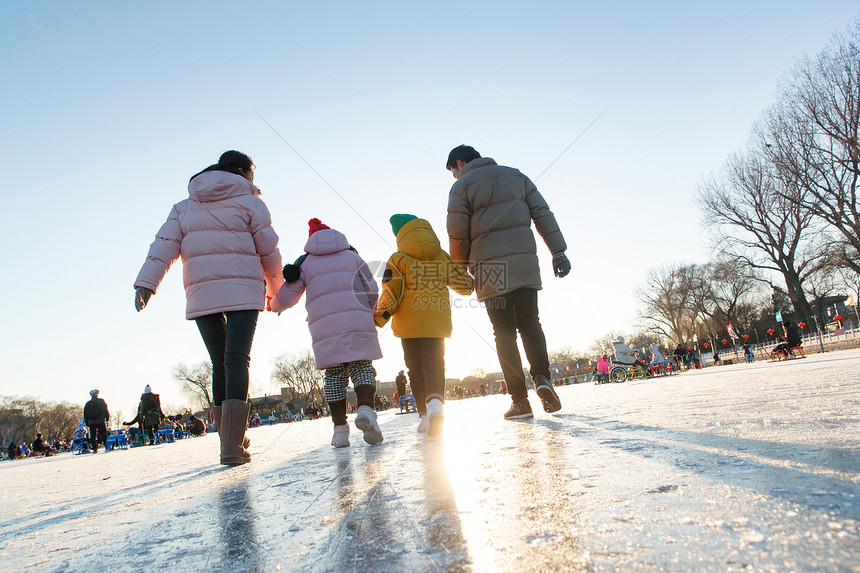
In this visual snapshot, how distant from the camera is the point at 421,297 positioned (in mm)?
3547

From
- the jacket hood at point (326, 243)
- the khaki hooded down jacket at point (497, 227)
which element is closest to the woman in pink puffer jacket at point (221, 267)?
the jacket hood at point (326, 243)

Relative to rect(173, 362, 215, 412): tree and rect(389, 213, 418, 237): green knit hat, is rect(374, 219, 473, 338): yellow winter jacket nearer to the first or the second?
rect(389, 213, 418, 237): green knit hat

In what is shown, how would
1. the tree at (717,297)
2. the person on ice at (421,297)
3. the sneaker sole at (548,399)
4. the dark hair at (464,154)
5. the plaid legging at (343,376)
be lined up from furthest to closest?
1. the tree at (717,297)
2. the dark hair at (464,154)
3. the person on ice at (421,297)
4. the plaid legging at (343,376)
5. the sneaker sole at (548,399)

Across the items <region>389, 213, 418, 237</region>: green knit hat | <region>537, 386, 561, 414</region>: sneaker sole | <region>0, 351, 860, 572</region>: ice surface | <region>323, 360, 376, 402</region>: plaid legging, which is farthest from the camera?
<region>389, 213, 418, 237</region>: green knit hat

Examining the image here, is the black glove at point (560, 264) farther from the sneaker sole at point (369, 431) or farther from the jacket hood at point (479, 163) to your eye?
the sneaker sole at point (369, 431)

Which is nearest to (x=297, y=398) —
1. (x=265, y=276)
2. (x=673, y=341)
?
(x=673, y=341)

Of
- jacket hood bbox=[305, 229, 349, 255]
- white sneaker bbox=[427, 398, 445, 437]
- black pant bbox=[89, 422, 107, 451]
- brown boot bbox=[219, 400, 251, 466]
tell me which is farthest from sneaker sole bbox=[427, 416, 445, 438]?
black pant bbox=[89, 422, 107, 451]

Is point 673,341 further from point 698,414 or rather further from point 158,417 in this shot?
point 698,414

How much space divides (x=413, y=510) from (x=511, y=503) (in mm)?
200

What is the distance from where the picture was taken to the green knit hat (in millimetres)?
3904

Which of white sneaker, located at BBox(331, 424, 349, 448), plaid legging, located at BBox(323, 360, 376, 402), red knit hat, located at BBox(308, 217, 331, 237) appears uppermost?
red knit hat, located at BBox(308, 217, 331, 237)

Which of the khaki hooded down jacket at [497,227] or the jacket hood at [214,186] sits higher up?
the jacket hood at [214,186]

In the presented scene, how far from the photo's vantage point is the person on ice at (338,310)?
10.8 ft

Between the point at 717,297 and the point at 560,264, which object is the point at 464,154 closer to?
the point at 560,264
